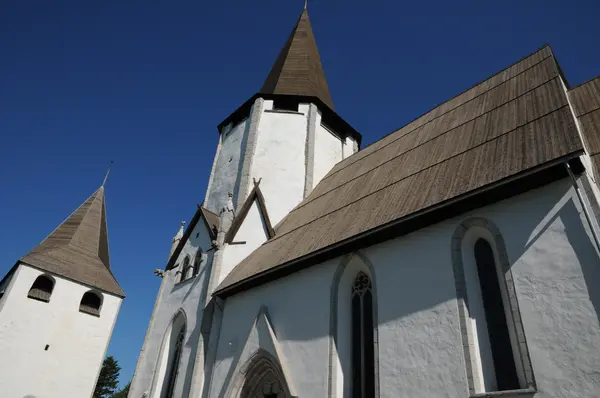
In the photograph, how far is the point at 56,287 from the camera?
21.5m

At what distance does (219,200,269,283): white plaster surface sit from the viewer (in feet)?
41.1

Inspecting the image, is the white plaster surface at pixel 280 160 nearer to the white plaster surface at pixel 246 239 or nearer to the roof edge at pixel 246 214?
the roof edge at pixel 246 214

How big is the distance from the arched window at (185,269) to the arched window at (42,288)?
11615mm

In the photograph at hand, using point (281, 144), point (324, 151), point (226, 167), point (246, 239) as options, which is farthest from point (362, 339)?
point (226, 167)

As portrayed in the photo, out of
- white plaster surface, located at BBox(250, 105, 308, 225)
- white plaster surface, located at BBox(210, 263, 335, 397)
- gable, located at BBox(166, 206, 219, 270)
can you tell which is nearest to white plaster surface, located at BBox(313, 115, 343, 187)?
white plaster surface, located at BBox(250, 105, 308, 225)

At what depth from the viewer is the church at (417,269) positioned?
584 cm

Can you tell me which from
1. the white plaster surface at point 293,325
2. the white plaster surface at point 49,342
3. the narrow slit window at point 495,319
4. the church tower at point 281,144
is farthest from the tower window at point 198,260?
the white plaster surface at point 49,342

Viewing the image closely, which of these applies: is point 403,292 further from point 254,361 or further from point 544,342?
point 254,361

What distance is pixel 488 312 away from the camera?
256 inches

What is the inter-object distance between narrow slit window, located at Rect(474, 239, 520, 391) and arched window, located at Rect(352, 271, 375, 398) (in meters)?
2.29

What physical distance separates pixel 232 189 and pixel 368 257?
8138mm

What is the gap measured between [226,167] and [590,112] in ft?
40.4

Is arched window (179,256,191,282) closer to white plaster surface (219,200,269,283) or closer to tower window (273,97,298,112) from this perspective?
white plaster surface (219,200,269,283)

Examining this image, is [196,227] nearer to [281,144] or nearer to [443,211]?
[281,144]
